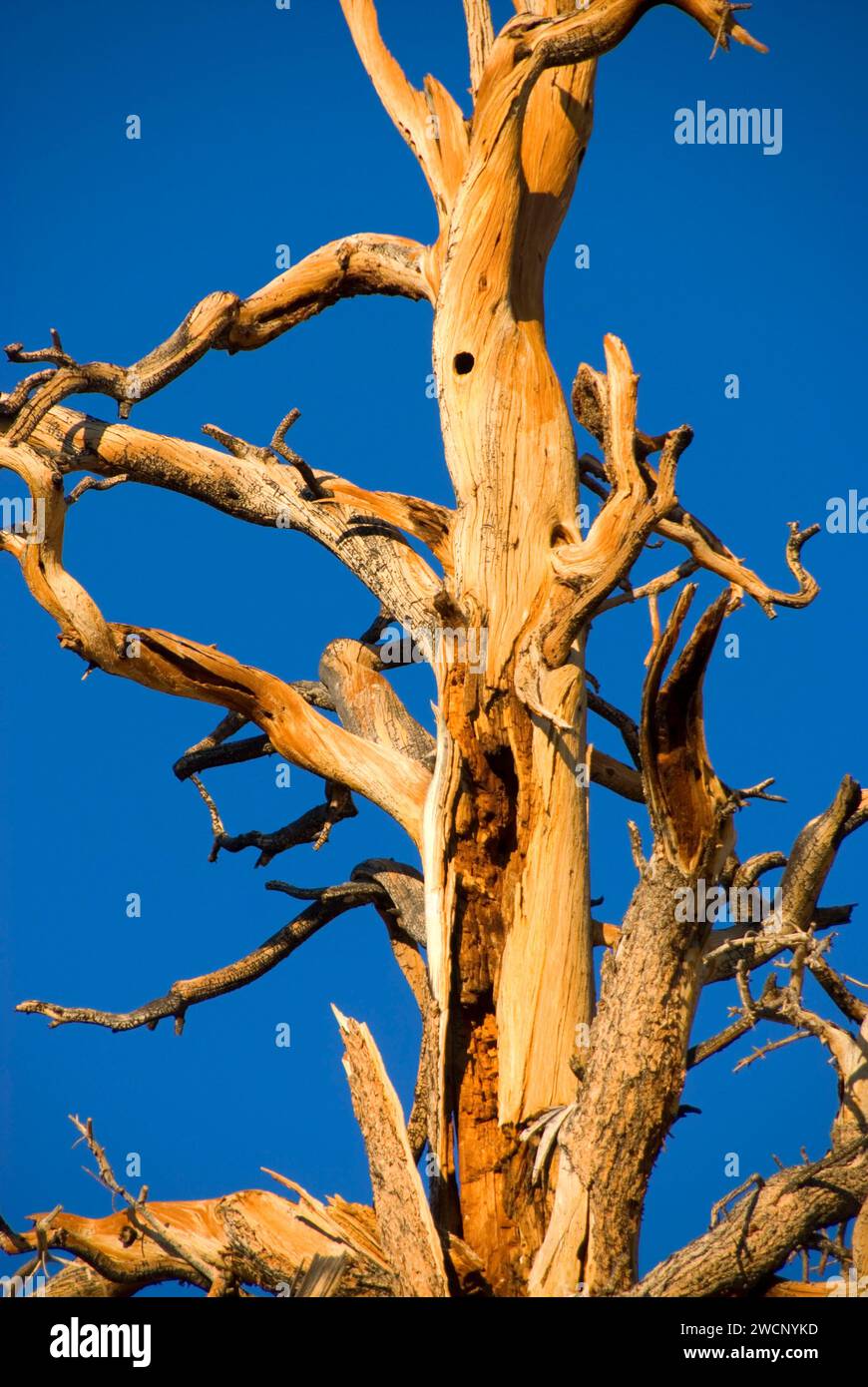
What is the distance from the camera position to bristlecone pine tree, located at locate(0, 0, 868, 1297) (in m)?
4.84

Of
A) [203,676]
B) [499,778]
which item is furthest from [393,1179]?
[203,676]

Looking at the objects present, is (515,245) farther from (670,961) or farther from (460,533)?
(670,961)

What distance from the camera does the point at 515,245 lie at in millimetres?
5984

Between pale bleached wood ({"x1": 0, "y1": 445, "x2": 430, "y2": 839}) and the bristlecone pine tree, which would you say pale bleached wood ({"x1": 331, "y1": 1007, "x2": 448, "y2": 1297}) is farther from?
pale bleached wood ({"x1": 0, "y1": 445, "x2": 430, "y2": 839})

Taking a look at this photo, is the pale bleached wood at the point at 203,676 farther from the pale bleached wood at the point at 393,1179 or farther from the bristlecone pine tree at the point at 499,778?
the pale bleached wood at the point at 393,1179

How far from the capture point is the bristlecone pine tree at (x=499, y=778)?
4840 mm

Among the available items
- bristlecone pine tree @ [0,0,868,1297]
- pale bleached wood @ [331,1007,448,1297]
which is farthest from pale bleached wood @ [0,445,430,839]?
pale bleached wood @ [331,1007,448,1297]

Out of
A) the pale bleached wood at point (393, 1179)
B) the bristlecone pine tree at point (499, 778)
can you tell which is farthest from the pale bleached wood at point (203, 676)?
the pale bleached wood at point (393, 1179)

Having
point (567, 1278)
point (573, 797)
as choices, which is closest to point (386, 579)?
point (573, 797)

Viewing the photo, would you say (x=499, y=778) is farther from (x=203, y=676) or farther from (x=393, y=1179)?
(x=393, y=1179)

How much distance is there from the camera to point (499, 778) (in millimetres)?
5785

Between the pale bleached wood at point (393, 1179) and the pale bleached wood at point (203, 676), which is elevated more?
the pale bleached wood at point (203, 676)

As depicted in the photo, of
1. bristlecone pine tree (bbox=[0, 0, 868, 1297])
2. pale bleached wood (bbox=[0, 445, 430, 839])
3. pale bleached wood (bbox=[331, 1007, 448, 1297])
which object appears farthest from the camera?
pale bleached wood (bbox=[0, 445, 430, 839])
